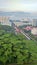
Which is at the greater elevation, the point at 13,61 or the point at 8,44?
the point at 8,44

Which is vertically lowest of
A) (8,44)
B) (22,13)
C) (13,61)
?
(13,61)

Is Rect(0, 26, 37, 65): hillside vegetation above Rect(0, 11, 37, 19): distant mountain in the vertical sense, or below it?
below

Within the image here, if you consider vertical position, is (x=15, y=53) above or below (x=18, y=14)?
below

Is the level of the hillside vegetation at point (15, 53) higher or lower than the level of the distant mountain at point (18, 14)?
lower

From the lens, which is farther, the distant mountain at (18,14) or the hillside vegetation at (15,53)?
the distant mountain at (18,14)

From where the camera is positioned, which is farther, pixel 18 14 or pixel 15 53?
pixel 18 14

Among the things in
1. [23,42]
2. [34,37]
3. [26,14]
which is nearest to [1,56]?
[23,42]

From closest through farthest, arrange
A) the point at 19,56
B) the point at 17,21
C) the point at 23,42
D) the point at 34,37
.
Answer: the point at 19,56 → the point at 23,42 → the point at 34,37 → the point at 17,21

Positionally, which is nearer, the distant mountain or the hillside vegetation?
the hillside vegetation

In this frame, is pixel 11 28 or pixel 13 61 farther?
pixel 11 28

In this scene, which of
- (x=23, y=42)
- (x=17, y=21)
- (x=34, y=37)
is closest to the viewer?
(x=23, y=42)

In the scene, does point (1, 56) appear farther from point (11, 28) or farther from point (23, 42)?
point (11, 28)
